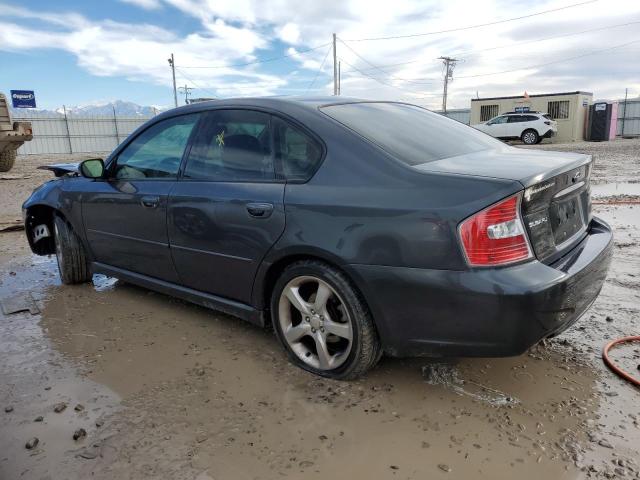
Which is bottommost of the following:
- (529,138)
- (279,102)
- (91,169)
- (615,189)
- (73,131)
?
(615,189)

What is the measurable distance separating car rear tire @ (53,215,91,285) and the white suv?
22.1 metres

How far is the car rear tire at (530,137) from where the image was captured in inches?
946

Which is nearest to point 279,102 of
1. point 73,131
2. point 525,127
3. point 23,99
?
point 525,127

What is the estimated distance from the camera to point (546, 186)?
227 cm

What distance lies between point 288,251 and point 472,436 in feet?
4.01

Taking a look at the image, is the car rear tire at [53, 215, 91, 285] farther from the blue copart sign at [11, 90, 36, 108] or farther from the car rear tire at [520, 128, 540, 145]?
the blue copart sign at [11, 90, 36, 108]

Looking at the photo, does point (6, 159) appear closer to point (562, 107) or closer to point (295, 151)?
point (295, 151)

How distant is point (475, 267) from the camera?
83.0 inches

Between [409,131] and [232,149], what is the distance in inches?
41.3

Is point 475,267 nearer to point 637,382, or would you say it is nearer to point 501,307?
point 501,307

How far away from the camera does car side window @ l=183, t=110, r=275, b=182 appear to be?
2.87m

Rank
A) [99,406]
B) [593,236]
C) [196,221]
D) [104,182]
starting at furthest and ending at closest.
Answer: [104,182], [196,221], [593,236], [99,406]

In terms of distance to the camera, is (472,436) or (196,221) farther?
(196,221)

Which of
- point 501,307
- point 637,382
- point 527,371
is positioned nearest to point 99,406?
point 501,307
